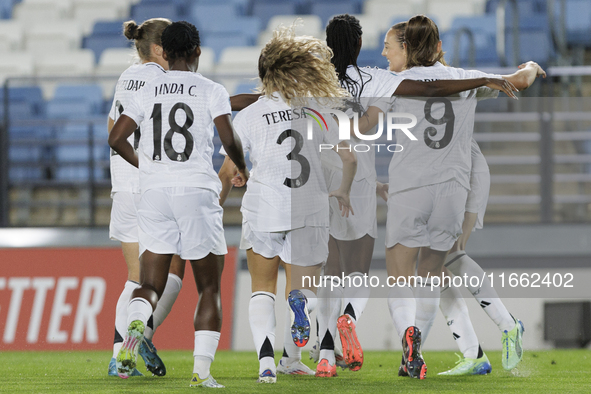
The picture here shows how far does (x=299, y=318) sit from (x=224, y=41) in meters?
7.96

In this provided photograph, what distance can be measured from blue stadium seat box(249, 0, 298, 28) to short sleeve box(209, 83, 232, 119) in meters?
8.34

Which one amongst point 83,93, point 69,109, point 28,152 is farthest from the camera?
point 83,93

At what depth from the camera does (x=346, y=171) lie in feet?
13.4

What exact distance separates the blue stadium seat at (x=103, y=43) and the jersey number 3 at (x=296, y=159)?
8.07 metres

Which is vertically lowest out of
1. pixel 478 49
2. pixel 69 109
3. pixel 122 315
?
pixel 122 315

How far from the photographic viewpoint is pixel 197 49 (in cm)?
376

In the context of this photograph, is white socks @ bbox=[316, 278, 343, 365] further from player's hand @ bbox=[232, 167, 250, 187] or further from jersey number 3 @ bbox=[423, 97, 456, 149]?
jersey number 3 @ bbox=[423, 97, 456, 149]

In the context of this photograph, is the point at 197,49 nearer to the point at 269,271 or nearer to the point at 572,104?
the point at 269,271

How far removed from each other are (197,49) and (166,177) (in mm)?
645

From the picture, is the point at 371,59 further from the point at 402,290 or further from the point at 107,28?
the point at 402,290

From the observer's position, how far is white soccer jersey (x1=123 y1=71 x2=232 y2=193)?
362cm

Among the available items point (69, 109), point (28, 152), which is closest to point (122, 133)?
point (28, 152)

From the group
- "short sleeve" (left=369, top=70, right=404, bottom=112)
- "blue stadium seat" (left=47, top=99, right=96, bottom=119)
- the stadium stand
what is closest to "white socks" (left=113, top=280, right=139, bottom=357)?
"short sleeve" (left=369, top=70, right=404, bottom=112)

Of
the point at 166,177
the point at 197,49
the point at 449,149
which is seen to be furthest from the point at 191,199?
the point at 449,149
